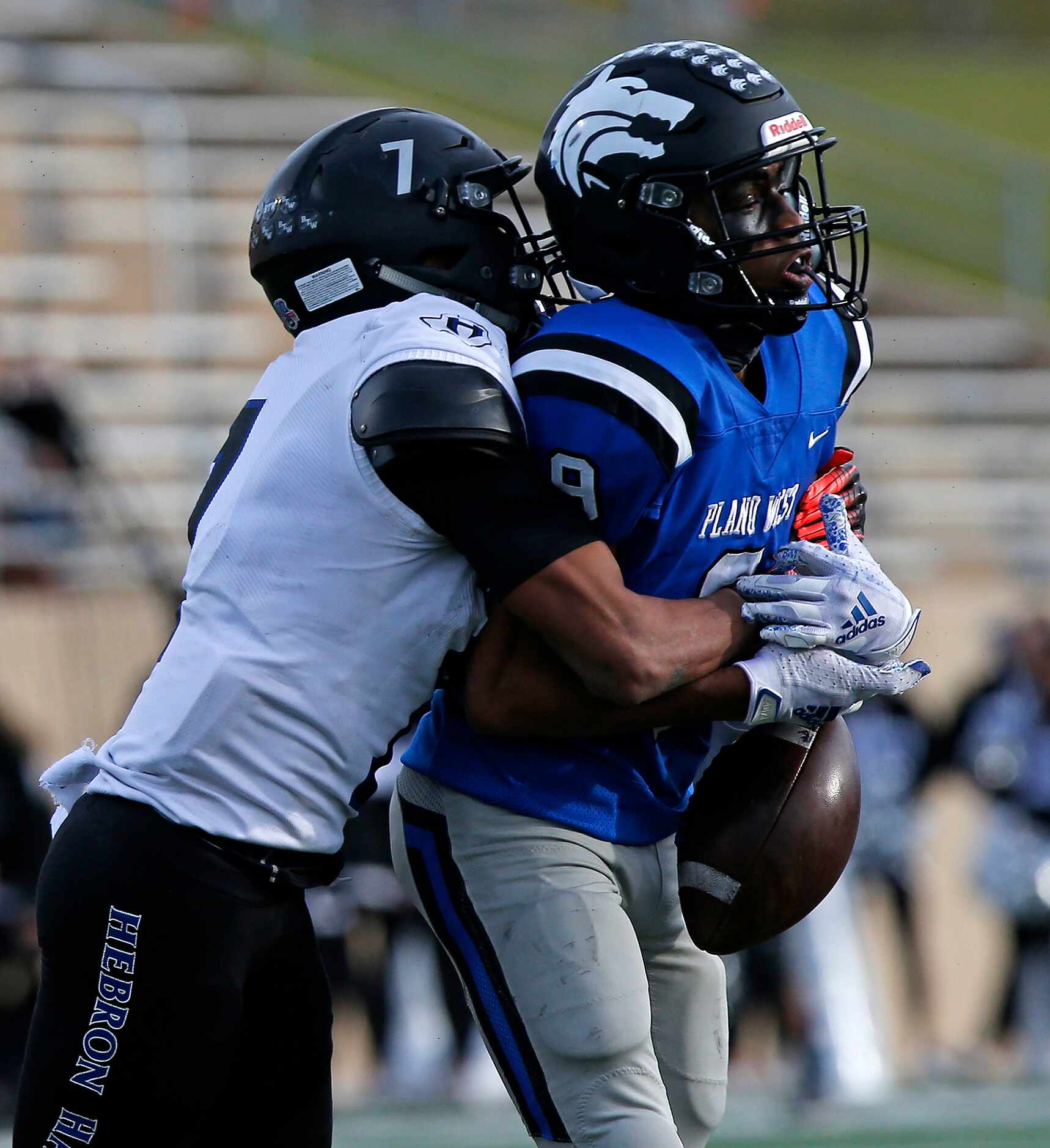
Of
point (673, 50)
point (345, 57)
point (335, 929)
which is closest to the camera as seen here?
point (673, 50)

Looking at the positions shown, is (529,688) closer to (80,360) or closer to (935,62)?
(80,360)

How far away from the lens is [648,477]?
250cm

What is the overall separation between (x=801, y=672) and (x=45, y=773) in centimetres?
111

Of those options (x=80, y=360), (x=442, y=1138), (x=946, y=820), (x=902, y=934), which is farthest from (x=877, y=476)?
(x=442, y=1138)

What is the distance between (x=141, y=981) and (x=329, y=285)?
100 cm

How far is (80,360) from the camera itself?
904 cm

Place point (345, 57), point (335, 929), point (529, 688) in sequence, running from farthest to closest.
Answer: point (345, 57)
point (335, 929)
point (529, 688)

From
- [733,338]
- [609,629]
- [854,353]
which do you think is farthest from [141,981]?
[854,353]

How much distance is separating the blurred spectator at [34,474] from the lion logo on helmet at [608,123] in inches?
191

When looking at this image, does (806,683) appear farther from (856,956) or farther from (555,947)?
(856,956)

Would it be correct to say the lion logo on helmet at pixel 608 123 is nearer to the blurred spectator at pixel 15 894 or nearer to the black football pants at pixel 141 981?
the black football pants at pixel 141 981

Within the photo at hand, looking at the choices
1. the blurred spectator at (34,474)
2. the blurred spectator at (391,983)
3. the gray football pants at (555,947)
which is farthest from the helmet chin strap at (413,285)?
the blurred spectator at (34,474)

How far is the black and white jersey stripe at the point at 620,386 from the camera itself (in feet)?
8.15

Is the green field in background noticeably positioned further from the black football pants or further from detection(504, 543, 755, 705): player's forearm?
detection(504, 543, 755, 705): player's forearm
